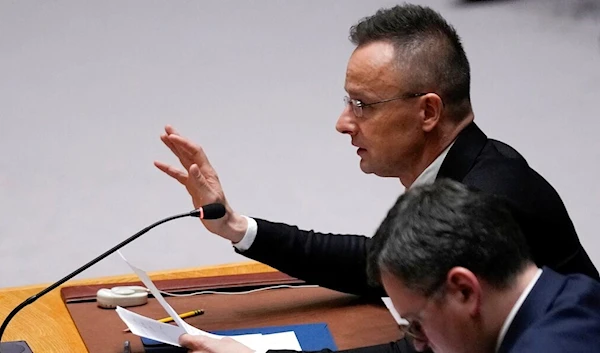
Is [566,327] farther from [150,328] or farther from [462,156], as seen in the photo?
[150,328]

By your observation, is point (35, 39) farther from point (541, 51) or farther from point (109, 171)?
point (541, 51)

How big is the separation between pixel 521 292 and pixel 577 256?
2.09ft

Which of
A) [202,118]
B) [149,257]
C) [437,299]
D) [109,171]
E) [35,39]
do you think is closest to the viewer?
[437,299]

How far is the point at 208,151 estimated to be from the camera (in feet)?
14.0

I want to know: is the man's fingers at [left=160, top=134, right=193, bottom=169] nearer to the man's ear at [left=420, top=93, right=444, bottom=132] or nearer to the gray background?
the man's ear at [left=420, top=93, right=444, bottom=132]

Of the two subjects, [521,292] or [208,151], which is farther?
[208,151]

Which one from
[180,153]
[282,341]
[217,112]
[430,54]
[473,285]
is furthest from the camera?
[217,112]

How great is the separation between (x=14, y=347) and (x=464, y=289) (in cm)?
93

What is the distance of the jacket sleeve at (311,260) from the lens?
2.37m

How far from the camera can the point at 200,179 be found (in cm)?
231

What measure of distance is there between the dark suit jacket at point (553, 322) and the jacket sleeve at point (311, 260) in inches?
30.6

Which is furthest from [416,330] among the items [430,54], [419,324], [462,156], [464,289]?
[430,54]

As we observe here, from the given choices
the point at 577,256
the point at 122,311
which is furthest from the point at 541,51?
the point at 122,311

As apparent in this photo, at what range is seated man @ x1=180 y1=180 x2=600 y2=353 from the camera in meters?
1.53
